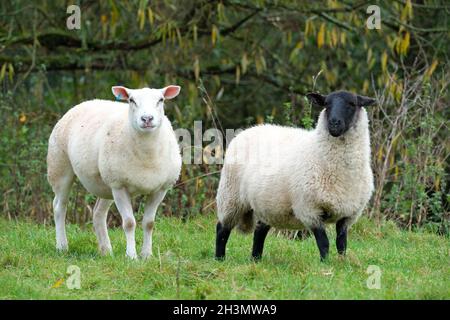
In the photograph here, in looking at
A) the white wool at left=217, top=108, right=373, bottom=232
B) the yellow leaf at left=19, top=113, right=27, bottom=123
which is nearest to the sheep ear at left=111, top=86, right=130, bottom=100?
the white wool at left=217, top=108, right=373, bottom=232

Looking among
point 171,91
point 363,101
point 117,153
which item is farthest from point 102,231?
point 363,101

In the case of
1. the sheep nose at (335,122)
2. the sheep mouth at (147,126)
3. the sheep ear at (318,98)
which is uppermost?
the sheep ear at (318,98)

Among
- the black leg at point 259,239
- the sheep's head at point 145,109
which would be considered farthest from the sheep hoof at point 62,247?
the black leg at point 259,239

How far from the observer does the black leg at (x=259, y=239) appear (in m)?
7.59

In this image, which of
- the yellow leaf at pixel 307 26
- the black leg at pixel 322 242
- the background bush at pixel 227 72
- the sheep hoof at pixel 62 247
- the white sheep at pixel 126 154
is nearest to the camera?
the black leg at pixel 322 242

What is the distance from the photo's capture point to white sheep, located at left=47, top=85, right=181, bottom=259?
756cm

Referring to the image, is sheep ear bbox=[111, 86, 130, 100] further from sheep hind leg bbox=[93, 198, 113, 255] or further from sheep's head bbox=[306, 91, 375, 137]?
sheep's head bbox=[306, 91, 375, 137]

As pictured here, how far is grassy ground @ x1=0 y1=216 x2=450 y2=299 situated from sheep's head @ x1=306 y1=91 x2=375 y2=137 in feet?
3.19

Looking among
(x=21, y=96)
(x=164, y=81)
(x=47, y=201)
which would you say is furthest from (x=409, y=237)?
(x=21, y=96)

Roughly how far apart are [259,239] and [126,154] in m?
1.29

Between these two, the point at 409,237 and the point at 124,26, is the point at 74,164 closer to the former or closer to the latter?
the point at 409,237

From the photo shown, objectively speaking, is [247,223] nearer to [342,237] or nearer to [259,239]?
[259,239]

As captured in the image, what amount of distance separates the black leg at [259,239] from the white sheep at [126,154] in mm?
849

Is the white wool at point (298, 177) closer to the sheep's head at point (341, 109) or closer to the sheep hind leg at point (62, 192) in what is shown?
the sheep's head at point (341, 109)
